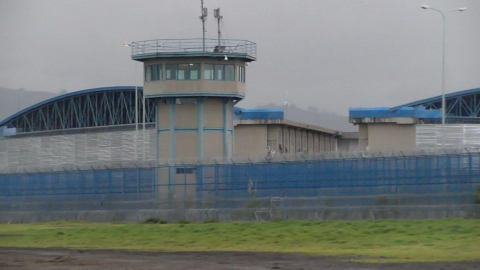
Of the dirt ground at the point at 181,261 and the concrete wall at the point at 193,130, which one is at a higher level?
the concrete wall at the point at 193,130

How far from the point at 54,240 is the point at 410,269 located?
68.1ft

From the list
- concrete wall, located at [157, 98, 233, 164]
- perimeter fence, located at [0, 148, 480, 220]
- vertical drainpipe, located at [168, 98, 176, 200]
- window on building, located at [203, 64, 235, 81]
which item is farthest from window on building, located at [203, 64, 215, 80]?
perimeter fence, located at [0, 148, 480, 220]

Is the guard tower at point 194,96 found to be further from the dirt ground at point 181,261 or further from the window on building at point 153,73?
the dirt ground at point 181,261

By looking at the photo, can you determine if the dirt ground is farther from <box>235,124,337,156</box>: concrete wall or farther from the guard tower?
<box>235,124,337,156</box>: concrete wall

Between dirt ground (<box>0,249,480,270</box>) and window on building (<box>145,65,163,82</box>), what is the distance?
1094 inches

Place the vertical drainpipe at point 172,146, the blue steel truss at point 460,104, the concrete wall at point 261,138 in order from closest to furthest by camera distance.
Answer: the vertical drainpipe at point 172,146 → the concrete wall at point 261,138 → the blue steel truss at point 460,104

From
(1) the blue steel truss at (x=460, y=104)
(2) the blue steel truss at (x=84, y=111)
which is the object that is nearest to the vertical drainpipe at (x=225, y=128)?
(2) the blue steel truss at (x=84, y=111)

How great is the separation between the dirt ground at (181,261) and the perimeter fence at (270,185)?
14242mm

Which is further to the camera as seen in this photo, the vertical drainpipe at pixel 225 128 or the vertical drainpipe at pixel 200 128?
the vertical drainpipe at pixel 225 128

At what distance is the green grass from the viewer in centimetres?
3106

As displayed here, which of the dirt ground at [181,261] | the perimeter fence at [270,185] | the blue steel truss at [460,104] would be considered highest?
the blue steel truss at [460,104]

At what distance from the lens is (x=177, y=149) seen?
6034 centimetres

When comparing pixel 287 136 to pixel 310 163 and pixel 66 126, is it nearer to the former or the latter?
pixel 66 126

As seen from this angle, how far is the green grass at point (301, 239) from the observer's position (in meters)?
31.1
